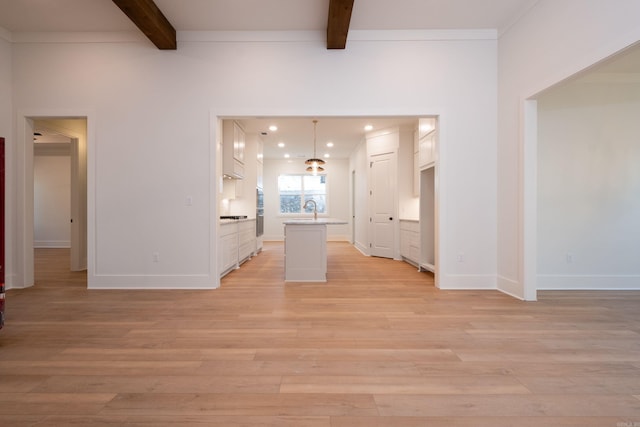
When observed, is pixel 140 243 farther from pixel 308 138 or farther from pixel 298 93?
pixel 308 138

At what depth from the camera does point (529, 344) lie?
2.37 meters

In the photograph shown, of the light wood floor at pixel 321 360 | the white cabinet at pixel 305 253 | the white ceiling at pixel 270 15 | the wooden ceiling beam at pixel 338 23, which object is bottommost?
the light wood floor at pixel 321 360

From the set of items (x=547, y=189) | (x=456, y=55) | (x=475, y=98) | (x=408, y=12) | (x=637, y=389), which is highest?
(x=408, y=12)

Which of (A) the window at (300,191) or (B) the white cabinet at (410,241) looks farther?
(A) the window at (300,191)

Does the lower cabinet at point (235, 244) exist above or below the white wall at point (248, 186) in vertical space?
below

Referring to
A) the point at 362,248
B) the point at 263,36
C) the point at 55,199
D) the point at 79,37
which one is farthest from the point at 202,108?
the point at 55,199

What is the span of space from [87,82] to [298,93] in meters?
2.78

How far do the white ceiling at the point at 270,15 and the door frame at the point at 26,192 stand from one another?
1.09m

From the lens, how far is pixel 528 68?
11.5 feet

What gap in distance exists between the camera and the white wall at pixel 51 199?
364 inches

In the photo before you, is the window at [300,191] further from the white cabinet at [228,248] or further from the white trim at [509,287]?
the white trim at [509,287]

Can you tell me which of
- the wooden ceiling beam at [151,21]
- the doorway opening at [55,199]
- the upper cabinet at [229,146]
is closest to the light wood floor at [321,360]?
the doorway opening at [55,199]

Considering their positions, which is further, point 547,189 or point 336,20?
point 547,189

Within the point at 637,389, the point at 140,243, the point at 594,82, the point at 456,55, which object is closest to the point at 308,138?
the point at 456,55
